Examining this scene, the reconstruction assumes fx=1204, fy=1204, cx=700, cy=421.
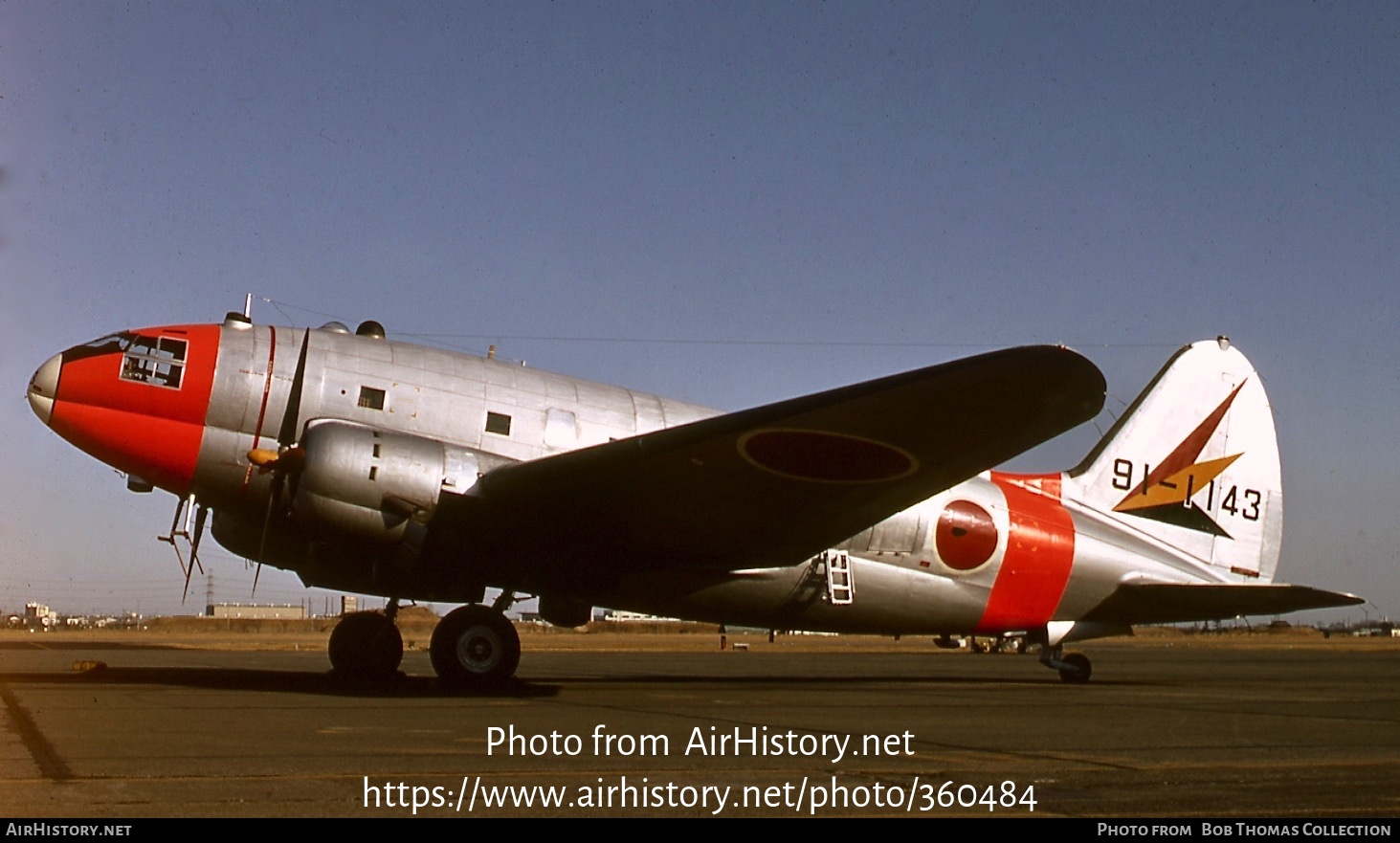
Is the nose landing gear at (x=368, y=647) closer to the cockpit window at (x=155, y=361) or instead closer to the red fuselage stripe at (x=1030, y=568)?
the cockpit window at (x=155, y=361)

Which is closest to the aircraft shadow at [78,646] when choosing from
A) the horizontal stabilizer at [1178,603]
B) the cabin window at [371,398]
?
the cabin window at [371,398]

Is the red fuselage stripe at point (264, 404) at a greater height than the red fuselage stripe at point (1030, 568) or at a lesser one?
greater

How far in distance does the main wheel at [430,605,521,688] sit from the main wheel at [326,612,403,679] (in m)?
1.54

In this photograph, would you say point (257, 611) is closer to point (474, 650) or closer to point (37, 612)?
point (37, 612)

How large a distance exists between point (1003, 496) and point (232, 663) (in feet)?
47.8

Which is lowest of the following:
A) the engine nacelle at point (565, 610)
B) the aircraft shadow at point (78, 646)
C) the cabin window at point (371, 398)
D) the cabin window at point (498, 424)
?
the aircraft shadow at point (78, 646)

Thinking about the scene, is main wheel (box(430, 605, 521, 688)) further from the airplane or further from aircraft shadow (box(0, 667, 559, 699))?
aircraft shadow (box(0, 667, 559, 699))

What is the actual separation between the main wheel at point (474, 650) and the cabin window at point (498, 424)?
88.7 inches

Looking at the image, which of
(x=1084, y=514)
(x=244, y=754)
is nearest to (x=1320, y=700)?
(x=1084, y=514)

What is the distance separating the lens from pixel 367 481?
521 inches

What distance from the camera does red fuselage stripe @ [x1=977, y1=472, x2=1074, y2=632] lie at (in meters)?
17.3

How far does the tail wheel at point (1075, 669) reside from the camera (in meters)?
18.5

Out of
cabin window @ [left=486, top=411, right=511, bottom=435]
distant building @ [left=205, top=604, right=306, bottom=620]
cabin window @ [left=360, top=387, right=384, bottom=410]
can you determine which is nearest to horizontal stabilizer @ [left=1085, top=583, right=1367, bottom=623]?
cabin window @ [left=486, top=411, right=511, bottom=435]

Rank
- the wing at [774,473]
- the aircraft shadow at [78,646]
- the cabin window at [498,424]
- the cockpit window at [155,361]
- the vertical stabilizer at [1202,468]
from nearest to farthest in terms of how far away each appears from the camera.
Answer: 1. the wing at [774,473]
2. the cockpit window at [155,361]
3. the cabin window at [498,424]
4. the vertical stabilizer at [1202,468]
5. the aircraft shadow at [78,646]
